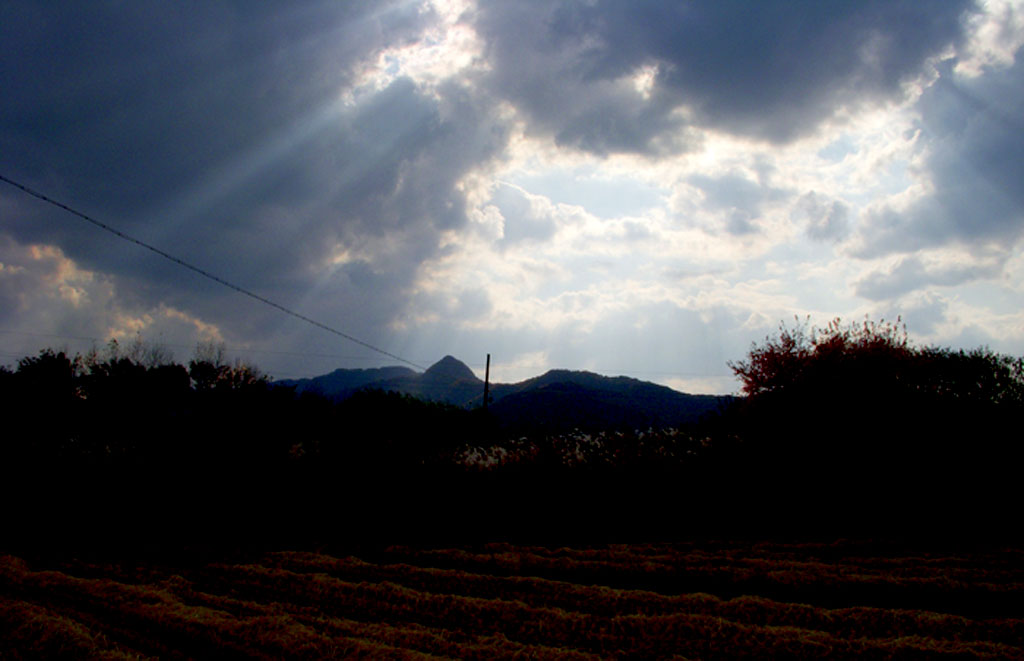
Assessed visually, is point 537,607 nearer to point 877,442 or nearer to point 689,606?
point 689,606

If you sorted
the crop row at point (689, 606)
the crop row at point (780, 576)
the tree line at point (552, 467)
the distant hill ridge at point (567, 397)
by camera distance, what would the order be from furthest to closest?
the distant hill ridge at point (567, 397)
the tree line at point (552, 467)
the crop row at point (780, 576)
the crop row at point (689, 606)

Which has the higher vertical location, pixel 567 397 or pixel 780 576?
pixel 567 397

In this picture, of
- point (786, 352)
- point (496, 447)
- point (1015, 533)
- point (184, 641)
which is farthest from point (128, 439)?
point (786, 352)

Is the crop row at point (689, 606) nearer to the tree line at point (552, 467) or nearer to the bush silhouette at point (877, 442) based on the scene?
the tree line at point (552, 467)

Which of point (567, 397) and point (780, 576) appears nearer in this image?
point (780, 576)

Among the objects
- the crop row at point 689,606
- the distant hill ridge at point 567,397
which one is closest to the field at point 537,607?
the crop row at point 689,606

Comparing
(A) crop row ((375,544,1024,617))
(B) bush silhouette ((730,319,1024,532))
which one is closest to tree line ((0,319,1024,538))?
(B) bush silhouette ((730,319,1024,532))

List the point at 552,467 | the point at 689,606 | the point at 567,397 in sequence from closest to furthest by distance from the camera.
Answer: the point at 689,606
the point at 552,467
the point at 567,397

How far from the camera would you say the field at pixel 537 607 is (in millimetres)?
3459

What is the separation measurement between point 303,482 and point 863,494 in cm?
1075

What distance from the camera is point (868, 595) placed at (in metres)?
4.57

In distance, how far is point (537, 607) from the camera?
437cm

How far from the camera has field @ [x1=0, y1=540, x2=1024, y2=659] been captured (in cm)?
346

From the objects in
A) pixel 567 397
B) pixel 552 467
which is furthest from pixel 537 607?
pixel 567 397
